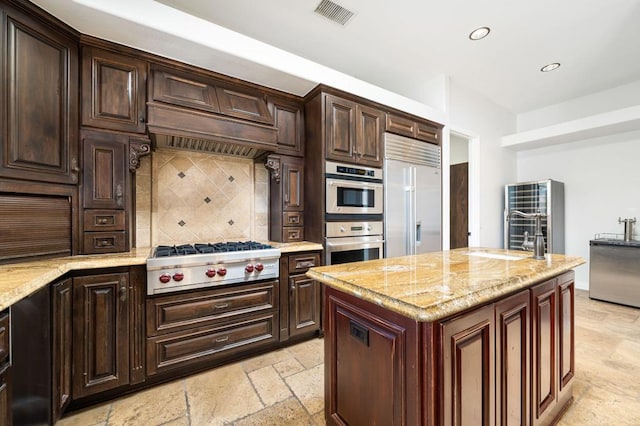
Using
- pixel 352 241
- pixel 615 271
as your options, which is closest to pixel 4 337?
pixel 352 241

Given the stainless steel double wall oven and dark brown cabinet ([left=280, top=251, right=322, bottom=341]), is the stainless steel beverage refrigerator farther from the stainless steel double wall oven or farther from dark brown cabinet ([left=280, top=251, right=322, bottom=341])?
dark brown cabinet ([left=280, top=251, right=322, bottom=341])

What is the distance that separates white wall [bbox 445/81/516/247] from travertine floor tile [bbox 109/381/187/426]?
4011 mm

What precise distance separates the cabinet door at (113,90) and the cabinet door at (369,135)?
1.88 m

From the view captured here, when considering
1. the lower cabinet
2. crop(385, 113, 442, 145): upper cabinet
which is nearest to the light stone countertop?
the lower cabinet

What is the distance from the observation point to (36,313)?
1.30 metres

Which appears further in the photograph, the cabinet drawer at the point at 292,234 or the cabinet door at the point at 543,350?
the cabinet drawer at the point at 292,234

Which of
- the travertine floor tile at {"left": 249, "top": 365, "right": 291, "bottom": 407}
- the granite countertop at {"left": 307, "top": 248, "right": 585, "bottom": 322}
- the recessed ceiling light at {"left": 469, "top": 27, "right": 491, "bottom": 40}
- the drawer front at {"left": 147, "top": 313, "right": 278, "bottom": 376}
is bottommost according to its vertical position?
the travertine floor tile at {"left": 249, "top": 365, "right": 291, "bottom": 407}

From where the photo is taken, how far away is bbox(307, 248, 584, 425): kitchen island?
0.89 metres

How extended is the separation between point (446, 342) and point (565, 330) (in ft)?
4.10

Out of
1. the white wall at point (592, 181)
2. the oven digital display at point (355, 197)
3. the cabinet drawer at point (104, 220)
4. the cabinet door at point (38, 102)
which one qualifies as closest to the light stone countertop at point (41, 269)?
the cabinet drawer at point (104, 220)

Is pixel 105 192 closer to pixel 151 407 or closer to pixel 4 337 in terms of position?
pixel 4 337

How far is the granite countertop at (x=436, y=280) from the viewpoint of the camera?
87 centimetres

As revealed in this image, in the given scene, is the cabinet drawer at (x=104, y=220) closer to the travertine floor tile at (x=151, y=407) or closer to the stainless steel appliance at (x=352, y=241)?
the travertine floor tile at (x=151, y=407)

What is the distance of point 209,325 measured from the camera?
77.5 inches
